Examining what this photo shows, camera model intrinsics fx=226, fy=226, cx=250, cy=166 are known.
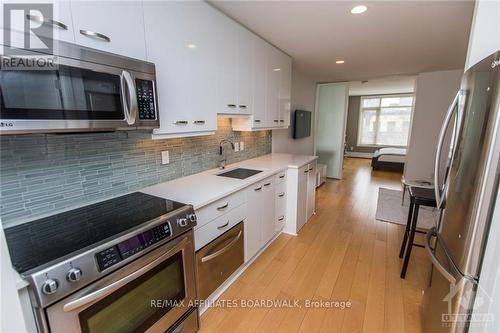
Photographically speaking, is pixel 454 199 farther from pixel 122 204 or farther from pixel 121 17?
pixel 121 17

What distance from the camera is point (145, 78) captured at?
1292mm

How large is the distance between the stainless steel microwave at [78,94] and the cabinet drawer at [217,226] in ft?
2.55

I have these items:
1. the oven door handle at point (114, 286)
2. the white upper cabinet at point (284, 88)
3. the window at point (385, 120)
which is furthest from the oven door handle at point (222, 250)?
the window at point (385, 120)

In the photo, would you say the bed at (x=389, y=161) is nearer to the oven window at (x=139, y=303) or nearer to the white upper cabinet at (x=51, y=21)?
the oven window at (x=139, y=303)

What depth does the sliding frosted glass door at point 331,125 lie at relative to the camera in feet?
17.1

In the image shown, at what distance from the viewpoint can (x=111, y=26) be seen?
120cm

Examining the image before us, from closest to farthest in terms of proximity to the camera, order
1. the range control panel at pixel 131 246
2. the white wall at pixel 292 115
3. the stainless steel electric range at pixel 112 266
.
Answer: the stainless steel electric range at pixel 112 266 → the range control panel at pixel 131 246 → the white wall at pixel 292 115

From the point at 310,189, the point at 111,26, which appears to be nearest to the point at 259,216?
the point at 310,189

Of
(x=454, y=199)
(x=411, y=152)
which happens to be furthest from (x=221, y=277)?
(x=411, y=152)

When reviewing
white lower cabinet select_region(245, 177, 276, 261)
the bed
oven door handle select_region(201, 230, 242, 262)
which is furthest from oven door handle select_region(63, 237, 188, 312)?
the bed

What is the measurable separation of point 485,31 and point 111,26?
205cm

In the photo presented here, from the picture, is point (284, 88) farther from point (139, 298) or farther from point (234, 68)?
point (139, 298)

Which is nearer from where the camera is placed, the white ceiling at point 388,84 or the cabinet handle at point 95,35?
the cabinet handle at point 95,35

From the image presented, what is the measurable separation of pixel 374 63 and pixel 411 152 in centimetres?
203
